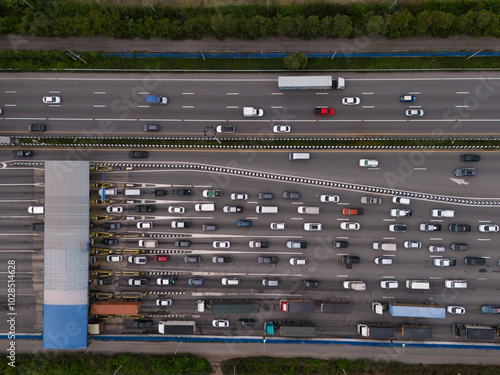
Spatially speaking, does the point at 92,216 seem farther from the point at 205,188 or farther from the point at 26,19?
the point at 26,19

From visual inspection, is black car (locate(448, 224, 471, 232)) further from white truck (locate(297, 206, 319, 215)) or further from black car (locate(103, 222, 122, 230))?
black car (locate(103, 222, 122, 230))

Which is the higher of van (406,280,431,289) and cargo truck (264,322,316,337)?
van (406,280,431,289)

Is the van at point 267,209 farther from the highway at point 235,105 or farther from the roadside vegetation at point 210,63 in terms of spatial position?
the roadside vegetation at point 210,63

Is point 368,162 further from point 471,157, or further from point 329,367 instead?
point 329,367

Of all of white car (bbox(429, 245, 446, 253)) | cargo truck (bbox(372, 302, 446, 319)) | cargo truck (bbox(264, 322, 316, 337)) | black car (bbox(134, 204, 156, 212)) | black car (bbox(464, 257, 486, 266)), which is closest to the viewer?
cargo truck (bbox(372, 302, 446, 319))

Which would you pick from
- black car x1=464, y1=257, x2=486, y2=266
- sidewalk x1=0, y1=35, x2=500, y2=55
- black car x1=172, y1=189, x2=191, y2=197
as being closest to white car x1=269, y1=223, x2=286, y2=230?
black car x1=172, y1=189, x2=191, y2=197

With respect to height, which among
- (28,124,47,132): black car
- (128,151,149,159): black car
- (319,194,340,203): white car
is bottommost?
(319,194,340,203): white car

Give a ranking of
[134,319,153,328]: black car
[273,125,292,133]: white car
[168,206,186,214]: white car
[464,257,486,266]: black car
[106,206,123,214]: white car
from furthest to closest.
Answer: [106,206,123,214]: white car < [168,206,186,214]: white car < [273,125,292,133]: white car < [134,319,153,328]: black car < [464,257,486,266]: black car
